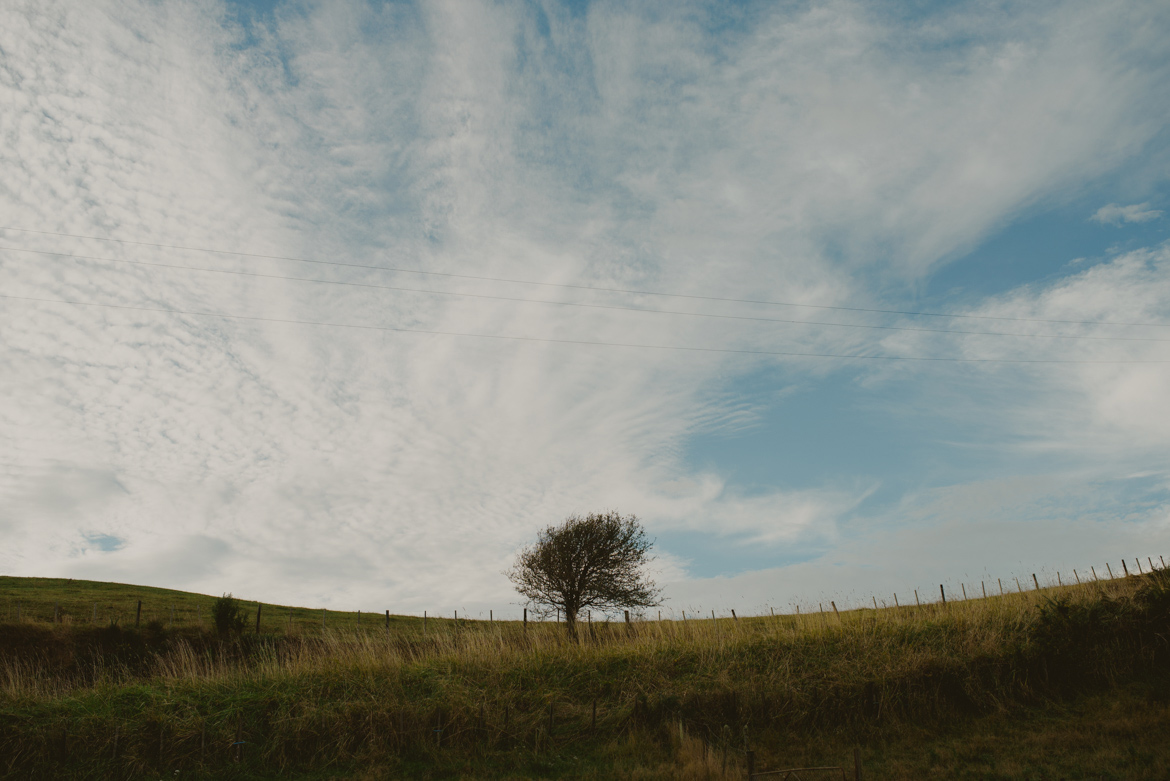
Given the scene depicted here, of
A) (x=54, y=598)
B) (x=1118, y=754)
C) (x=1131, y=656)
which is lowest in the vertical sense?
(x=1118, y=754)

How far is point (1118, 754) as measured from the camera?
12.7 meters

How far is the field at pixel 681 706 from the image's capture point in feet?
45.8

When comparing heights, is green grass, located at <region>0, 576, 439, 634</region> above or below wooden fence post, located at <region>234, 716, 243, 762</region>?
above

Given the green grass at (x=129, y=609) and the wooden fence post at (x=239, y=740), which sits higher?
the green grass at (x=129, y=609)

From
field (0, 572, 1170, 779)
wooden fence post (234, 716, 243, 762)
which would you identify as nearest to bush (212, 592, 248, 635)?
field (0, 572, 1170, 779)

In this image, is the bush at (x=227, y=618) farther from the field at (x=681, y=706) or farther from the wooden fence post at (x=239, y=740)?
the wooden fence post at (x=239, y=740)

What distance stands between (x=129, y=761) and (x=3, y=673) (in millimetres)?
12112

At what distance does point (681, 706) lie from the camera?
16078 mm

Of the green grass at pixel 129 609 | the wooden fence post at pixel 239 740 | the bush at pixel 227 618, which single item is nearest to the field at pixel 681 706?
the wooden fence post at pixel 239 740

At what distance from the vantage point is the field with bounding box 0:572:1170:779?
45.8 ft

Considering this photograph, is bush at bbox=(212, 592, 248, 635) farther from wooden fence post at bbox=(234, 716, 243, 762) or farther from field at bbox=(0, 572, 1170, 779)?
wooden fence post at bbox=(234, 716, 243, 762)

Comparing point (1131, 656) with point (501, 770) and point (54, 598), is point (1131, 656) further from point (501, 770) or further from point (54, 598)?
point (54, 598)

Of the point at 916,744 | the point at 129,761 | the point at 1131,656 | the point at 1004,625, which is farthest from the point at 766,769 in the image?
the point at 129,761

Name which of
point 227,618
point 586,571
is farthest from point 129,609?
point 586,571
